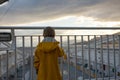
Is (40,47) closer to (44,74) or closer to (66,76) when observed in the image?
(44,74)

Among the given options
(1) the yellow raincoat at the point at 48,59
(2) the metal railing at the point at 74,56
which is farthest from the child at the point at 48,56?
(2) the metal railing at the point at 74,56

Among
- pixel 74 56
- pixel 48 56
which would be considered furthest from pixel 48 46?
pixel 74 56

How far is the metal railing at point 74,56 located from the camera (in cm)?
796

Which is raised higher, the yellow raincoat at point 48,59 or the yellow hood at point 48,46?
the yellow hood at point 48,46

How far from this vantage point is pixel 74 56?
839 centimetres

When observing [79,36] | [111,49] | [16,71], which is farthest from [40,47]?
[111,49]

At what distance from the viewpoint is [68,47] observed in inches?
327

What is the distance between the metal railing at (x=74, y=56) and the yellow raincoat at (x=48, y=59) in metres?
1.49

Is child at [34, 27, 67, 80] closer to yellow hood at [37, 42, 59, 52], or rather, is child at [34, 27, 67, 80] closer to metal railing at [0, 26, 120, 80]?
yellow hood at [37, 42, 59, 52]

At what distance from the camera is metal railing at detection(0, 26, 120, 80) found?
26.1 ft

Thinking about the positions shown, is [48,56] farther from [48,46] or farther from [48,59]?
[48,46]

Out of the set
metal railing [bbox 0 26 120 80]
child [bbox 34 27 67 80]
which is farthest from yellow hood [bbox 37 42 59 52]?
metal railing [bbox 0 26 120 80]

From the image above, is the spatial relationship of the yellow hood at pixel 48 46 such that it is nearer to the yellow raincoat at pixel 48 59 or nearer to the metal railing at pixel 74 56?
the yellow raincoat at pixel 48 59

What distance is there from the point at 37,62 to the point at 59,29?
6.30ft
